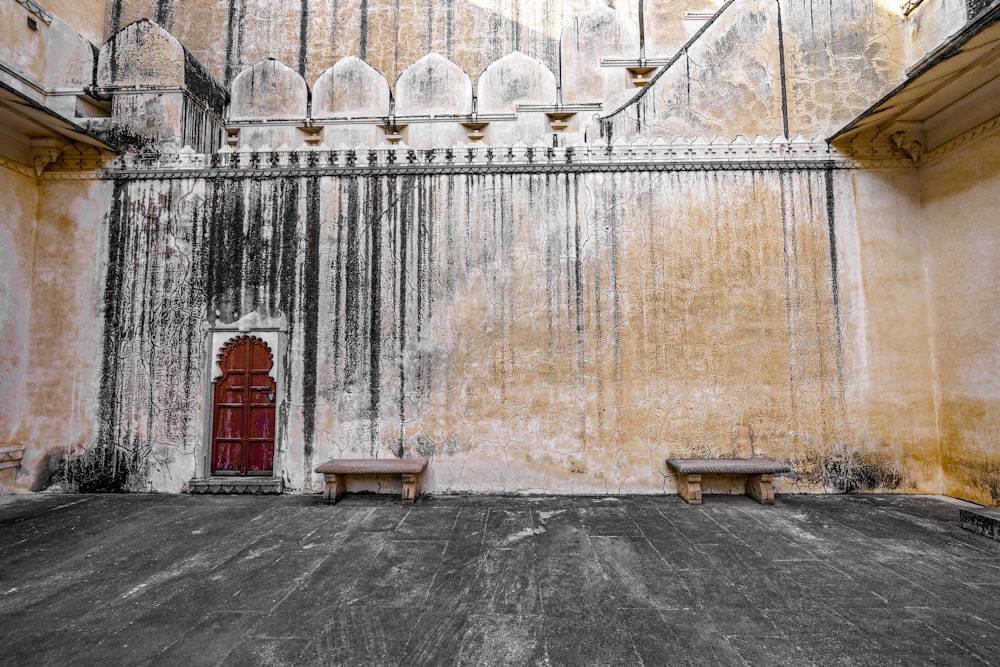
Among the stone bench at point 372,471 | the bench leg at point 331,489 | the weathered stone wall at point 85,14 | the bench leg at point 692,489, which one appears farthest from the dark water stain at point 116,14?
the bench leg at point 692,489

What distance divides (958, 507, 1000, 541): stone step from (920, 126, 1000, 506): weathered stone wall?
84 cm

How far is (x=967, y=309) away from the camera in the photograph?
5570 mm

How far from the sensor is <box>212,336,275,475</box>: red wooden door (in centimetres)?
624

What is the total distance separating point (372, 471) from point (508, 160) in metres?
4.48

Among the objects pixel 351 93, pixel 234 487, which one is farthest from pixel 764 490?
pixel 351 93

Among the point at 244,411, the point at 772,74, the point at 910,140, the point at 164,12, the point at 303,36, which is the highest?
the point at 164,12

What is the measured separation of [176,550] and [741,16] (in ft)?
31.3

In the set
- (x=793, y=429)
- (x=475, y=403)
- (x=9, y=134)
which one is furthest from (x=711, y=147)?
(x=9, y=134)

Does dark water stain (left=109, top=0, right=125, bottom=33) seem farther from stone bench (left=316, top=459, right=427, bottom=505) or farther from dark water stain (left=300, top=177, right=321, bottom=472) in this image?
stone bench (left=316, top=459, right=427, bottom=505)

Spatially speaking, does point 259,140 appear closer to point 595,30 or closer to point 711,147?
point 595,30

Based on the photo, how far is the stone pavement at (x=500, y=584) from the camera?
2889 mm

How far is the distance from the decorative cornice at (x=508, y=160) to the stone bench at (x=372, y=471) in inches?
156

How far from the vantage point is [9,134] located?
609 centimetres

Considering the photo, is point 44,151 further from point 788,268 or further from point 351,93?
point 788,268
